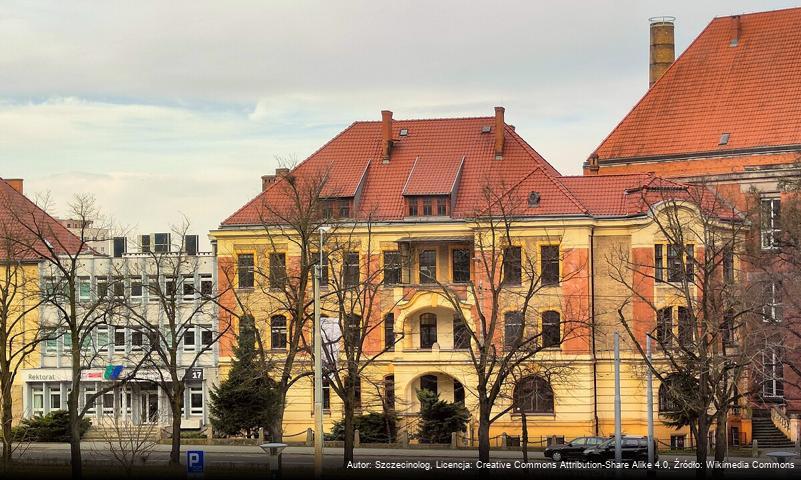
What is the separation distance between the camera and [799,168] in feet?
244

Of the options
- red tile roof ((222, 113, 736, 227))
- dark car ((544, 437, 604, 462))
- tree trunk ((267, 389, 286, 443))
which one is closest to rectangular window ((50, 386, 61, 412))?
red tile roof ((222, 113, 736, 227))

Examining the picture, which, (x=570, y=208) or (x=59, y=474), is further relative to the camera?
(x=570, y=208)

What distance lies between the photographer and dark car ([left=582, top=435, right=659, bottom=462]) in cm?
6688

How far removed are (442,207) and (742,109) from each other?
17947 millimetres

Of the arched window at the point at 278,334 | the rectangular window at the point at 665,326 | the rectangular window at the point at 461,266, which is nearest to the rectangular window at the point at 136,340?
the arched window at the point at 278,334

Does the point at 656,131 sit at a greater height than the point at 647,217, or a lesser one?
greater

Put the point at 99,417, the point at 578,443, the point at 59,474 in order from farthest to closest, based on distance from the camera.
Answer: the point at 99,417 < the point at 578,443 < the point at 59,474

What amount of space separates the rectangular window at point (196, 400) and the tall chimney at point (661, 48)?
31.2 m

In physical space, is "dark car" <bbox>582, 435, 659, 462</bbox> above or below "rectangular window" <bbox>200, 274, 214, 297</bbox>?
→ below

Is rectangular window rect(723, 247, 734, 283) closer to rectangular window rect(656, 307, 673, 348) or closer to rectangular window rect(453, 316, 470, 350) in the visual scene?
rectangular window rect(656, 307, 673, 348)

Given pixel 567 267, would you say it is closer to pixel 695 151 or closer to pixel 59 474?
pixel 695 151

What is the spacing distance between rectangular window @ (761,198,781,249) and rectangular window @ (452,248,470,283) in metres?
13.4

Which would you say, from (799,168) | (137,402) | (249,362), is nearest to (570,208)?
(799,168)

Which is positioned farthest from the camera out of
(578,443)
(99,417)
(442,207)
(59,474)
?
(99,417)
